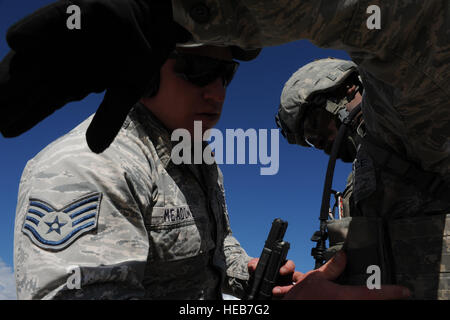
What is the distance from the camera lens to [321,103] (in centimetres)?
438

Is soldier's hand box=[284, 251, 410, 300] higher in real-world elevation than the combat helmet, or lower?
lower

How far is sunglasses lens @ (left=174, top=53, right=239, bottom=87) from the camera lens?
2582mm

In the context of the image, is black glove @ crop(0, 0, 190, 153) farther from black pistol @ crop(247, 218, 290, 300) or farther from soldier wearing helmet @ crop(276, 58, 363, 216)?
soldier wearing helmet @ crop(276, 58, 363, 216)

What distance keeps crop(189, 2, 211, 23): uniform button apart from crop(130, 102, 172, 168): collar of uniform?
4.74 ft

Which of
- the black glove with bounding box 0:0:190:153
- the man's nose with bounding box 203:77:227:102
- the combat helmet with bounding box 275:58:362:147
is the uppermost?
the combat helmet with bounding box 275:58:362:147

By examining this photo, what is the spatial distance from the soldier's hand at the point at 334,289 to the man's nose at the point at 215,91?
1313mm

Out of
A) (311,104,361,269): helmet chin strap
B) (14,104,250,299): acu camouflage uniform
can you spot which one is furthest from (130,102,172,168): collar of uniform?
(311,104,361,269): helmet chin strap

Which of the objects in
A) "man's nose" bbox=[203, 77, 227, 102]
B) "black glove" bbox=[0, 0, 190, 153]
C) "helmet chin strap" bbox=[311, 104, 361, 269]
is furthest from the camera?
"helmet chin strap" bbox=[311, 104, 361, 269]

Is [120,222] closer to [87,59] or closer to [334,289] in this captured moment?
[87,59]

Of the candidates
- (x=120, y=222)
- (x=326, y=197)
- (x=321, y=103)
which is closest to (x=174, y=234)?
(x=120, y=222)

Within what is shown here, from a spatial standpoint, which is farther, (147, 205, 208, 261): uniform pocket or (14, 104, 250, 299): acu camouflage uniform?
(147, 205, 208, 261): uniform pocket

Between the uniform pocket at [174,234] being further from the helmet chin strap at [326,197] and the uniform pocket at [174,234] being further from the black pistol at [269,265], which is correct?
the helmet chin strap at [326,197]

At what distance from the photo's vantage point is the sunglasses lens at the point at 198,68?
2.58 metres

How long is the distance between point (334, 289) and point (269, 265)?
2.74 feet
